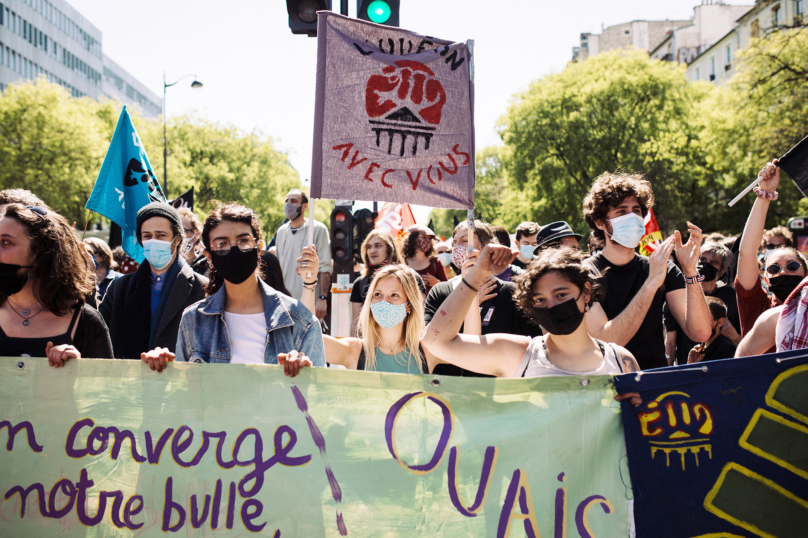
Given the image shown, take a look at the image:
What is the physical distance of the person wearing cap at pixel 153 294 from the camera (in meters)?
3.70

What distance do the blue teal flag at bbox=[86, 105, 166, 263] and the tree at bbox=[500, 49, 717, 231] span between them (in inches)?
1078

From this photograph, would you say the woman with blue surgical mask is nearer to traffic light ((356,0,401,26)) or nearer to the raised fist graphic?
the raised fist graphic

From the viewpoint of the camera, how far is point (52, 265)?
285 centimetres

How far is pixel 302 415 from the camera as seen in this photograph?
8.50ft

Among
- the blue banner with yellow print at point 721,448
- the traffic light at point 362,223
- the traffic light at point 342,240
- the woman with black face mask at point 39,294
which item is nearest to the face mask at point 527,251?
the traffic light at point 342,240

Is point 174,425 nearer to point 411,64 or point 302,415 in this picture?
point 302,415

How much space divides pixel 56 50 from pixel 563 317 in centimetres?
6693

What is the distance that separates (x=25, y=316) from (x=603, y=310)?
2.66 m

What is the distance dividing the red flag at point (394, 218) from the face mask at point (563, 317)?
8.92m

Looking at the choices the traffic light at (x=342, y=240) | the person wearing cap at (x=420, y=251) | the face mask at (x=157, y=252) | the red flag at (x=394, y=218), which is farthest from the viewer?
the red flag at (x=394, y=218)

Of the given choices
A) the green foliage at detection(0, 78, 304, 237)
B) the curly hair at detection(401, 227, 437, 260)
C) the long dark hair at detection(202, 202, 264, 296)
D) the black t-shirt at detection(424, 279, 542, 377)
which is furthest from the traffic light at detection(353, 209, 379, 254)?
the green foliage at detection(0, 78, 304, 237)

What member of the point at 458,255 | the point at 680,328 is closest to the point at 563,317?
the point at 458,255

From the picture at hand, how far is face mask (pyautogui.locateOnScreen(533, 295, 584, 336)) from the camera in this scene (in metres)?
2.65

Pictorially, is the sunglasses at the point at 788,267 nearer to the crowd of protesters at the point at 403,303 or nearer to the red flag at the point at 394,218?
the crowd of protesters at the point at 403,303
